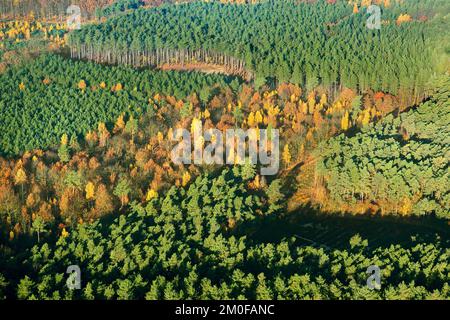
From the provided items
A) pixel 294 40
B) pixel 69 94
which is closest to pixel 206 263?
Result: pixel 69 94

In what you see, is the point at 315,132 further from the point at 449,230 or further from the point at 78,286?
the point at 78,286

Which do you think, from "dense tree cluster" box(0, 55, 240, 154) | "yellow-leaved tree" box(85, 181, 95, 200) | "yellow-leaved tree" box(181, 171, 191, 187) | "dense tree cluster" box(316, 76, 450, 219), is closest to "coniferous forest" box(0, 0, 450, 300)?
"yellow-leaved tree" box(85, 181, 95, 200)

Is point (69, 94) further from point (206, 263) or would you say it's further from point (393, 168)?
point (393, 168)

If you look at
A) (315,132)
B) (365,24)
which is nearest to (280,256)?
(315,132)

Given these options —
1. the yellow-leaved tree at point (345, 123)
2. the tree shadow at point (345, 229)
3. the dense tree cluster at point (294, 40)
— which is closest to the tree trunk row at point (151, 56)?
the dense tree cluster at point (294, 40)

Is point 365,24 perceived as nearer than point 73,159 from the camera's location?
No

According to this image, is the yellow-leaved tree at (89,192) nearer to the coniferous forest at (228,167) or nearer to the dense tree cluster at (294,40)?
the coniferous forest at (228,167)
